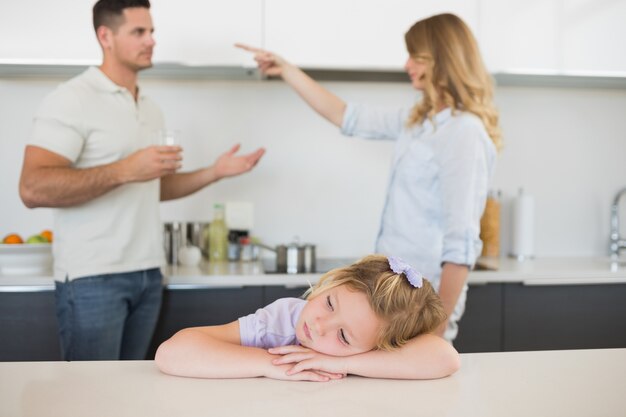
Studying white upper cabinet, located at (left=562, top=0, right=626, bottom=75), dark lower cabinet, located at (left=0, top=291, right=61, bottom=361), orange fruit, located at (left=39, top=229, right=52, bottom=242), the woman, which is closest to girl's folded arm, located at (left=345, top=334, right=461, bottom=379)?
the woman

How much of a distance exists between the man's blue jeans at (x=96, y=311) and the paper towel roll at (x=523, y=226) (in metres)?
1.73

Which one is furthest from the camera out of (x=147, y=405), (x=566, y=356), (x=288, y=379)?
(x=566, y=356)

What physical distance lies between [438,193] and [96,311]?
106cm

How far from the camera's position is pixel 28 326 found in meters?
2.45

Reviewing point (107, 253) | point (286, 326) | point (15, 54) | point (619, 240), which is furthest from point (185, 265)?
point (619, 240)

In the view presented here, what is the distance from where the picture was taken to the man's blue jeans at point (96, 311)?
2086 millimetres

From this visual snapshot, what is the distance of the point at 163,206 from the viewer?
3055 mm

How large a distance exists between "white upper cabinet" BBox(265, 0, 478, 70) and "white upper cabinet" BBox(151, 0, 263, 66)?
0.34ft

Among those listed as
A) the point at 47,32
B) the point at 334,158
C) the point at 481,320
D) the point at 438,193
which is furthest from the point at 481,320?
the point at 47,32

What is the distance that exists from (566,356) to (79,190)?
1389mm

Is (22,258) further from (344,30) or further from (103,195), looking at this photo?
(344,30)

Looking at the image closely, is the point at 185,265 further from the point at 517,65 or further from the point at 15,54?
the point at 517,65

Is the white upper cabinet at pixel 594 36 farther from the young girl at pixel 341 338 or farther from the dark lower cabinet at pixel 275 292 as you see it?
the young girl at pixel 341 338

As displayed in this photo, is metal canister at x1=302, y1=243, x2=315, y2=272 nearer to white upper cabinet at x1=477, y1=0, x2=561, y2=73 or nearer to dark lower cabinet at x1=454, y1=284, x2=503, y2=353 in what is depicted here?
dark lower cabinet at x1=454, y1=284, x2=503, y2=353
